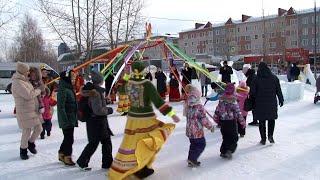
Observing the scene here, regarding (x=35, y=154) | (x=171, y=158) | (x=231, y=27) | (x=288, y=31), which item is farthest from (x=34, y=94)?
(x=231, y=27)

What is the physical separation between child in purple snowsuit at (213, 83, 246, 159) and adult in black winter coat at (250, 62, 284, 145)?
2.82 feet

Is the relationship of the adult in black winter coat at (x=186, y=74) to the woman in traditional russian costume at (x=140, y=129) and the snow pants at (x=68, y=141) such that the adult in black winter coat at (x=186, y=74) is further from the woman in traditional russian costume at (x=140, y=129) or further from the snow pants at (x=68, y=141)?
the woman in traditional russian costume at (x=140, y=129)

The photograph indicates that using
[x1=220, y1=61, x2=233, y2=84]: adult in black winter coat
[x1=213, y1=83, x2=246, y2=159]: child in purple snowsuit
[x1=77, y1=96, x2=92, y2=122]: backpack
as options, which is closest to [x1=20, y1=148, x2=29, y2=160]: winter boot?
[x1=77, y1=96, x2=92, y2=122]: backpack

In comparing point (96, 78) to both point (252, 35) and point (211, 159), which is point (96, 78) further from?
point (252, 35)

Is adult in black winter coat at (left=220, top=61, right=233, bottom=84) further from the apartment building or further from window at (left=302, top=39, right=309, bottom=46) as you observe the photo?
window at (left=302, top=39, right=309, bottom=46)

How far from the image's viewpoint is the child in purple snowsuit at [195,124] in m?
6.27

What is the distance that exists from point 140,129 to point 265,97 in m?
3.19

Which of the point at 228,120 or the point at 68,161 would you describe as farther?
the point at 228,120

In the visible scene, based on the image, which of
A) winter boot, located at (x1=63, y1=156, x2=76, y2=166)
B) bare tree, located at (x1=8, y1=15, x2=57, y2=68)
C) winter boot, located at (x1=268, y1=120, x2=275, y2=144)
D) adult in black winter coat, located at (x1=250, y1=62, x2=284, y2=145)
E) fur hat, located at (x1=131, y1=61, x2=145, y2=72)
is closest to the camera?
fur hat, located at (x1=131, y1=61, x2=145, y2=72)

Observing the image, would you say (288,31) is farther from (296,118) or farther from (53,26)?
(296,118)

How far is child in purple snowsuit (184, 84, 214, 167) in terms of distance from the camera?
6266 millimetres

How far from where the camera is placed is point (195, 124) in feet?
20.5

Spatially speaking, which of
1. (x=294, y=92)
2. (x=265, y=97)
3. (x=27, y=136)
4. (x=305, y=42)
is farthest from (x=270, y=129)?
(x=305, y=42)

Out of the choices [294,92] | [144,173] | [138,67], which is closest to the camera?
[138,67]
